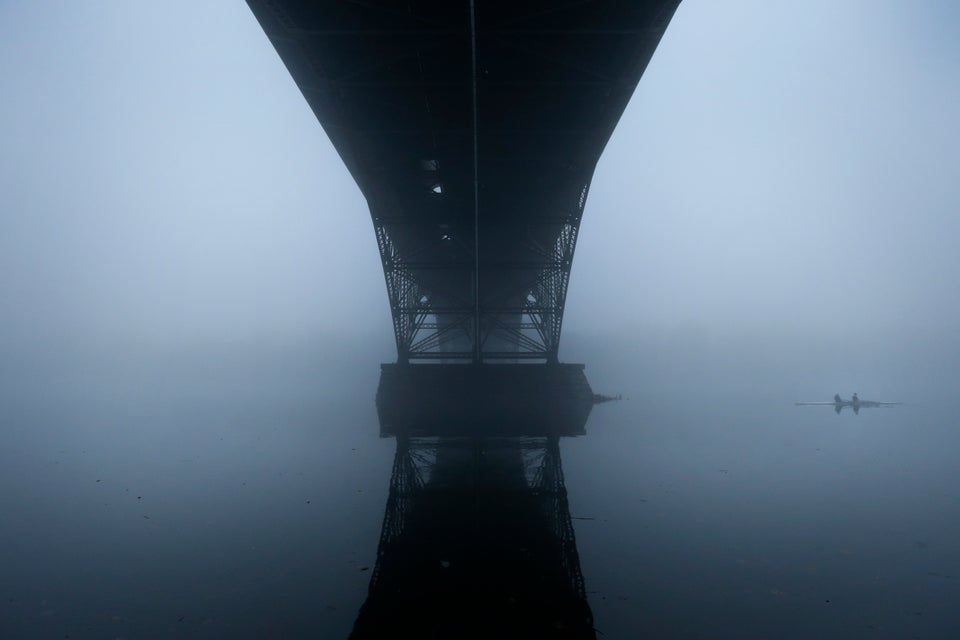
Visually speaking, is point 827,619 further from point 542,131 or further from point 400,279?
point 400,279

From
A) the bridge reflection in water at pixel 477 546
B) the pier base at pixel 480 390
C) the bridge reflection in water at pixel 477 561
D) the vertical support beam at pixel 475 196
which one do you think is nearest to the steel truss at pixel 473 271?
the vertical support beam at pixel 475 196

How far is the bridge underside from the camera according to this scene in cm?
985

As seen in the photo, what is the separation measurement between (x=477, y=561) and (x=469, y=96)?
10.8m

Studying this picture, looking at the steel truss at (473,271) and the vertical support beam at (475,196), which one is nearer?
the vertical support beam at (475,196)

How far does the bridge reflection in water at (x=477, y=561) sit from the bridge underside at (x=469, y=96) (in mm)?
9312

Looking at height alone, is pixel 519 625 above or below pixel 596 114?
below

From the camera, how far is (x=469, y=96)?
1227cm

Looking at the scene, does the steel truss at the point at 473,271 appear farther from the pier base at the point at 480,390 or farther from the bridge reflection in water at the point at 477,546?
the bridge reflection in water at the point at 477,546

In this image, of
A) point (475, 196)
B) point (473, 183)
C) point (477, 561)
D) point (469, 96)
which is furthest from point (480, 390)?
point (477, 561)

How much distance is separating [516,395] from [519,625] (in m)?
20.9

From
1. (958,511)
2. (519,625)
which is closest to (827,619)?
(519,625)

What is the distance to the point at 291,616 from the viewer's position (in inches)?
187

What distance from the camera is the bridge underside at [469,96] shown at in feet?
32.3

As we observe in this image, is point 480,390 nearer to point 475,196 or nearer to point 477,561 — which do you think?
point 475,196
